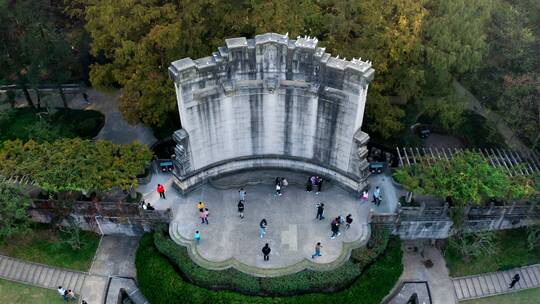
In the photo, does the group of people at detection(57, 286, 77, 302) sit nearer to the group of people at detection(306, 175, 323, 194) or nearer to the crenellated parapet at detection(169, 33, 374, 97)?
the crenellated parapet at detection(169, 33, 374, 97)

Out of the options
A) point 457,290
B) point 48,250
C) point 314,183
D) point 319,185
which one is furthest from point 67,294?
point 457,290

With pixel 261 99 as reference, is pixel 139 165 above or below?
below

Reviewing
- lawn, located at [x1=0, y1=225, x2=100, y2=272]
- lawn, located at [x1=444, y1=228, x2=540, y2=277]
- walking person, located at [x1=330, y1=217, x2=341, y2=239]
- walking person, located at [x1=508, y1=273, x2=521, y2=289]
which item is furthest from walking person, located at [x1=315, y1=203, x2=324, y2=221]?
lawn, located at [x1=0, y1=225, x2=100, y2=272]

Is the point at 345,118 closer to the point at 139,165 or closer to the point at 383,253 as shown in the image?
the point at 383,253

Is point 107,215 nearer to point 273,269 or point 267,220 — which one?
point 267,220

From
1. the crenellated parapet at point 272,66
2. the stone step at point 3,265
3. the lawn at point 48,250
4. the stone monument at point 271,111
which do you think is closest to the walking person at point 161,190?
the stone monument at point 271,111

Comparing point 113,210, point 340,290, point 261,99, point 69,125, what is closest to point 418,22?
point 261,99

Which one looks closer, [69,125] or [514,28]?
[514,28]
